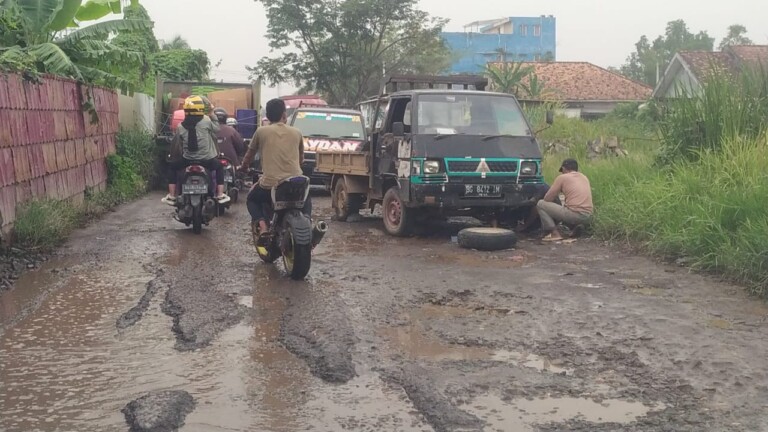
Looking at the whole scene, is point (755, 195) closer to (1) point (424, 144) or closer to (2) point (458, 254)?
(2) point (458, 254)

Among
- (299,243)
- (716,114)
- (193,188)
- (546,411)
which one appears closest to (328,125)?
(193,188)

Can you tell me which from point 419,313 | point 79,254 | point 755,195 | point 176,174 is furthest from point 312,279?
point 755,195

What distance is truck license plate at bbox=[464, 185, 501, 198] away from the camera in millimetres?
9750

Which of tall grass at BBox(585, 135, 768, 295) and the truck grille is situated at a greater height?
the truck grille

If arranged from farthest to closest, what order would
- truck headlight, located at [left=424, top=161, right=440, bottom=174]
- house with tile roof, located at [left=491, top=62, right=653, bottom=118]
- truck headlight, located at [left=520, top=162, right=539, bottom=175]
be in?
house with tile roof, located at [left=491, top=62, right=653, bottom=118] → truck headlight, located at [left=520, top=162, right=539, bottom=175] → truck headlight, located at [left=424, top=161, right=440, bottom=174]


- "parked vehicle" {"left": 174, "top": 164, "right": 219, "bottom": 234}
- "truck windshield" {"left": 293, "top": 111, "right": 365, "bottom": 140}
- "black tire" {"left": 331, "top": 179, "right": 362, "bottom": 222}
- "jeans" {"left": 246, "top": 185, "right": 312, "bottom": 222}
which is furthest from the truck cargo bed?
"truck windshield" {"left": 293, "top": 111, "right": 365, "bottom": 140}

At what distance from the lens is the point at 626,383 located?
4.34 metres

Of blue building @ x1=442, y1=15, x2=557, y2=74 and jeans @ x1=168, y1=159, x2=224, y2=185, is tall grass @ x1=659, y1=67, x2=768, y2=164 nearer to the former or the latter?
jeans @ x1=168, y1=159, x2=224, y2=185

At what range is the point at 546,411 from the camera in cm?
392

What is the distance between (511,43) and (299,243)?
241 ft

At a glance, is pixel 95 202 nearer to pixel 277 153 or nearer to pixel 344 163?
pixel 344 163

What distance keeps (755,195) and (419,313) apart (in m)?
3.93

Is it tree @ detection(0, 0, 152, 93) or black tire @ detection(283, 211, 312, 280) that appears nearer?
black tire @ detection(283, 211, 312, 280)

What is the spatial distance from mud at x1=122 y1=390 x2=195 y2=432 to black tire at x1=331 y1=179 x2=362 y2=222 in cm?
785
